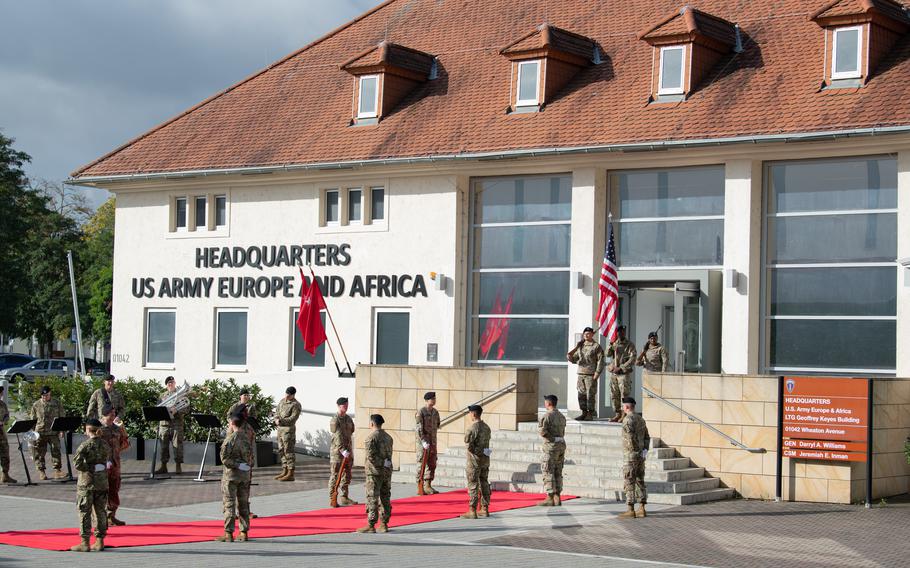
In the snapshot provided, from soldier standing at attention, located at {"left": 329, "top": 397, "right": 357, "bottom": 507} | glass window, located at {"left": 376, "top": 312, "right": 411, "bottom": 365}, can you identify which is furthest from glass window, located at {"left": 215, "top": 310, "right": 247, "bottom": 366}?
soldier standing at attention, located at {"left": 329, "top": 397, "right": 357, "bottom": 507}

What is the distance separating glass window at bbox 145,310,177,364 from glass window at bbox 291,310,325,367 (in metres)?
3.73

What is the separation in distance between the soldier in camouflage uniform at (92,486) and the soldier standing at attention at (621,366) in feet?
33.4

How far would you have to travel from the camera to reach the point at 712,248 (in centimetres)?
2406

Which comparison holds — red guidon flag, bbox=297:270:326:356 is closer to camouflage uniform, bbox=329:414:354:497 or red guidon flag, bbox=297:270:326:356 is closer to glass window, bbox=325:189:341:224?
glass window, bbox=325:189:341:224

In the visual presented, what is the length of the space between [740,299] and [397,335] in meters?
7.89

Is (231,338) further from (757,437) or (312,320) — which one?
(757,437)

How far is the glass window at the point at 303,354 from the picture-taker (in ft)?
92.5

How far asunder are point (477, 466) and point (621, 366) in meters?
5.34

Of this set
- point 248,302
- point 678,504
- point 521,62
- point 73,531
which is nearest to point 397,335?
point 248,302

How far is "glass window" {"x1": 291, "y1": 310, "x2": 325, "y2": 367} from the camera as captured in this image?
92.5ft

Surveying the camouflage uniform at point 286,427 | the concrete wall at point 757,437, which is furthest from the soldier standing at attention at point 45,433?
the concrete wall at point 757,437

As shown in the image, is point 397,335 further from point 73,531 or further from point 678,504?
point 73,531

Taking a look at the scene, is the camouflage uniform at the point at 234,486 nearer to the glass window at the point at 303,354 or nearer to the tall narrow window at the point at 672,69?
the glass window at the point at 303,354

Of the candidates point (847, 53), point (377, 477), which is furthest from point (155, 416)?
point (847, 53)
